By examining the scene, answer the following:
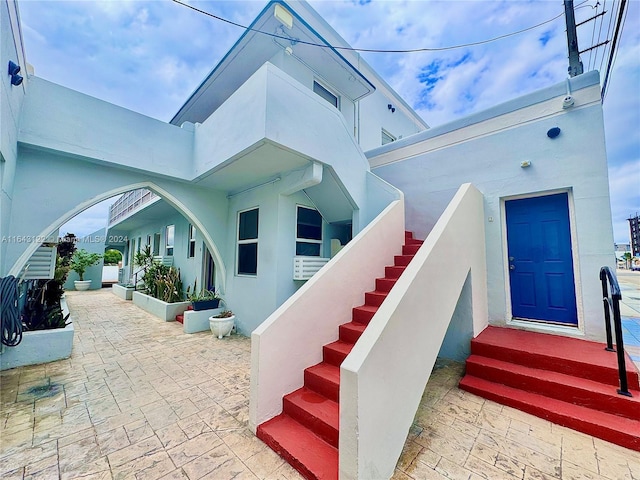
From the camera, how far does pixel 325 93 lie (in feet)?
21.8

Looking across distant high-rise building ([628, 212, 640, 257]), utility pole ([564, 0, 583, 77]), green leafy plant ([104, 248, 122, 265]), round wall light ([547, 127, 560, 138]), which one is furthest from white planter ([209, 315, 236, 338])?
distant high-rise building ([628, 212, 640, 257])

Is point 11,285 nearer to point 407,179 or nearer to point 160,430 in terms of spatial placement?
point 160,430

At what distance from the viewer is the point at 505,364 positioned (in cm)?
315

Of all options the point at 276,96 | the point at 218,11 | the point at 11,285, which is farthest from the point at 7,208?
the point at 218,11

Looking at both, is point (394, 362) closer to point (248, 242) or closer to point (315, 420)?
point (315, 420)

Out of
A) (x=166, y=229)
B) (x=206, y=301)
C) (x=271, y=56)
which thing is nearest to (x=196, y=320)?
(x=206, y=301)

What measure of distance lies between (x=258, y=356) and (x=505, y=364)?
9.97 ft

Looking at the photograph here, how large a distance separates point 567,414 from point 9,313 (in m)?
6.68

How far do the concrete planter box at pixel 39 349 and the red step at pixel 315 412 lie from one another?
4.22 m

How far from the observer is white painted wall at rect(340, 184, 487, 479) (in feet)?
5.24

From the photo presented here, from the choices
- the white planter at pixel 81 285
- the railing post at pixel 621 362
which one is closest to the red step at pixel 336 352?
the railing post at pixel 621 362

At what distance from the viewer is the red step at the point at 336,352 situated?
108 inches

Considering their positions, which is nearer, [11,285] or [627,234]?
[11,285]

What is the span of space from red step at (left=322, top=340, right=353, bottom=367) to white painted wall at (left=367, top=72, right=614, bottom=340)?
2457 mm
